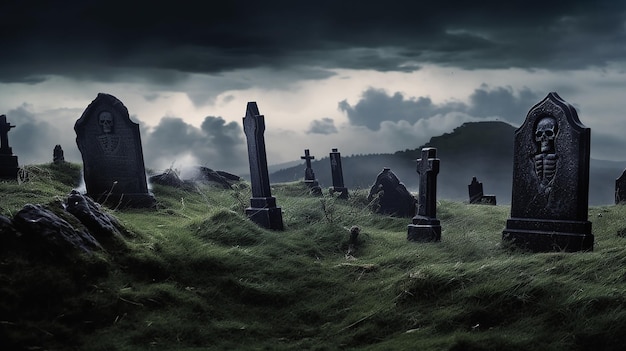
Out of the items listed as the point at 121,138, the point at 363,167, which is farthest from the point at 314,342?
the point at 363,167

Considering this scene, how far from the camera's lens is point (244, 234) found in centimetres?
1136

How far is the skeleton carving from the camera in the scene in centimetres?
1112

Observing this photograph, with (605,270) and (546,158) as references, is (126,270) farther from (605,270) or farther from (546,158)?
(546,158)

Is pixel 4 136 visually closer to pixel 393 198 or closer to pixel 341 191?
pixel 341 191

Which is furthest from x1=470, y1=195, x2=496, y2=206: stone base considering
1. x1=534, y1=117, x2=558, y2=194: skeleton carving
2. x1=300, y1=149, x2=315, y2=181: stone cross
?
x1=534, y1=117, x2=558, y2=194: skeleton carving

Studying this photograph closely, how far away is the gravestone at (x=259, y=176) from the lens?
13.4 meters

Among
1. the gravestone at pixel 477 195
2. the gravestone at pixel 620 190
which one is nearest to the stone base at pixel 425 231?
the gravestone at pixel 620 190

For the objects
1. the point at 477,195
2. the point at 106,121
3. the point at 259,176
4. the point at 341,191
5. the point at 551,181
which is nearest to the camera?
the point at 551,181

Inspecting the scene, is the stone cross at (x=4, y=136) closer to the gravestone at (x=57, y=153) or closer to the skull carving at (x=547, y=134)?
the gravestone at (x=57, y=153)

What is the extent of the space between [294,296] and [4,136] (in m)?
13.0

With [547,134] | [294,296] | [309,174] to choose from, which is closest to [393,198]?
[547,134]

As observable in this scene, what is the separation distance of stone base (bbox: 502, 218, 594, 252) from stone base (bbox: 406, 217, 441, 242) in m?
1.37

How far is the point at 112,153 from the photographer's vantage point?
14555 mm

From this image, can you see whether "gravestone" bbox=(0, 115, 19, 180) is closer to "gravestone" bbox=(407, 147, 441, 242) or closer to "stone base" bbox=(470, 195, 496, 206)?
"gravestone" bbox=(407, 147, 441, 242)
